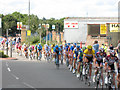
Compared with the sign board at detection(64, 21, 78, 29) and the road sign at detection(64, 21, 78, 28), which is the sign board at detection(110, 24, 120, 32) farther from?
the road sign at detection(64, 21, 78, 28)

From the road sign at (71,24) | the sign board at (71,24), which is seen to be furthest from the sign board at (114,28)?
the road sign at (71,24)

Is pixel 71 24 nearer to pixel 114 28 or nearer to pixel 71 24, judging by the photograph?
pixel 71 24

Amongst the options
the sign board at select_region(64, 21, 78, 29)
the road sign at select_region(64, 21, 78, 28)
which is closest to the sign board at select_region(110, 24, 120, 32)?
the sign board at select_region(64, 21, 78, 29)

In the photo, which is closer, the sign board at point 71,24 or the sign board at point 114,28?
the sign board at point 114,28

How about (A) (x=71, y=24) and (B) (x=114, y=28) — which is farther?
(A) (x=71, y=24)

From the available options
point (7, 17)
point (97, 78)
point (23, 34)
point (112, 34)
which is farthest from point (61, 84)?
point (7, 17)

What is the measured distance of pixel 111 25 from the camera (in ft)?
174

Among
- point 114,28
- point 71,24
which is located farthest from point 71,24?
point 114,28

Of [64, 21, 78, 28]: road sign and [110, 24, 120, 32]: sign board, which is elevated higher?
[64, 21, 78, 28]: road sign

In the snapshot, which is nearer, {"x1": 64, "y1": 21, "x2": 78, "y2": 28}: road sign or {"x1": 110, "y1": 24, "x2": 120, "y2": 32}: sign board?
{"x1": 110, "y1": 24, "x2": 120, "y2": 32}: sign board

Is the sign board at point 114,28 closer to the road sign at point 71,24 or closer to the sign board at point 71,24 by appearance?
the sign board at point 71,24

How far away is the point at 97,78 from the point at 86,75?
179cm

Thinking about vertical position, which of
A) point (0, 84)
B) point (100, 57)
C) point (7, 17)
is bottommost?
point (0, 84)

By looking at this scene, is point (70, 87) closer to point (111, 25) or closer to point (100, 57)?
point (100, 57)
